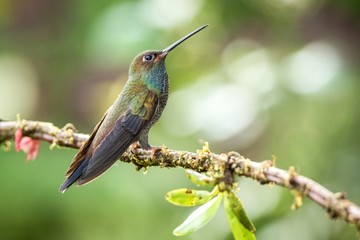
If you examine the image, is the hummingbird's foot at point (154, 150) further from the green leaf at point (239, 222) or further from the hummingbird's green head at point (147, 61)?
the hummingbird's green head at point (147, 61)

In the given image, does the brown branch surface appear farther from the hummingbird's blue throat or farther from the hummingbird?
the hummingbird's blue throat

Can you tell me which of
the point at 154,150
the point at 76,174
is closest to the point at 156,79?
the point at 76,174

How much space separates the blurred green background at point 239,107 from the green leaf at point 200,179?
1.74 meters

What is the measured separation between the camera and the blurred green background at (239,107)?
330 centimetres

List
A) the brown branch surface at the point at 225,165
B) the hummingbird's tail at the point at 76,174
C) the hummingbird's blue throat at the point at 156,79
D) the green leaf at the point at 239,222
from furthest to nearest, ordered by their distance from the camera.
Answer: the hummingbird's blue throat at the point at 156,79, the hummingbird's tail at the point at 76,174, the green leaf at the point at 239,222, the brown branch surface at the point at 225,165

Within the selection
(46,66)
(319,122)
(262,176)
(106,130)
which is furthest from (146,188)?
(262,176)

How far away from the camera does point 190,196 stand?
1.42m

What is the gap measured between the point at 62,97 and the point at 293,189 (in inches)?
239

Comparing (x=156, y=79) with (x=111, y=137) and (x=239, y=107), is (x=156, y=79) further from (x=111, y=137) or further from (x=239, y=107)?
(x=239, y=107)

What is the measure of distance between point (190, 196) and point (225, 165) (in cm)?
12

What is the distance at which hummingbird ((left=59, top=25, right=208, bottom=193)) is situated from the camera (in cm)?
202

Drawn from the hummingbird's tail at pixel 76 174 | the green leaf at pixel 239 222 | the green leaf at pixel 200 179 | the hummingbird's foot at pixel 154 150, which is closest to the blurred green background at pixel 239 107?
the hummingbird's tail at pixel 76 174

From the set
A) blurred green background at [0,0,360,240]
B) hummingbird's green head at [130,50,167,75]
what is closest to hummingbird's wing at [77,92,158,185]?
hummingbird's green head at [130,50,167,75]

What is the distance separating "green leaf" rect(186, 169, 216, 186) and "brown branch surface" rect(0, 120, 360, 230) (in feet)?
0.05
